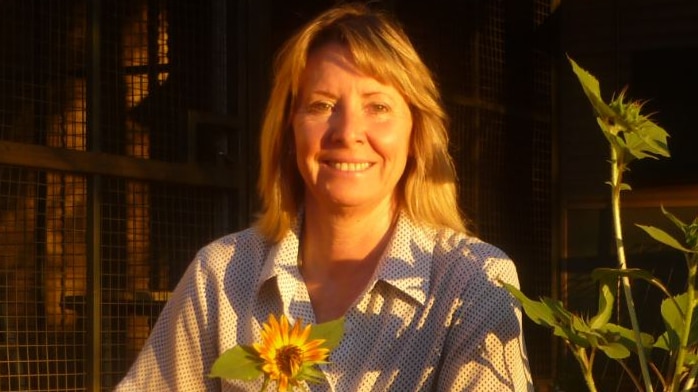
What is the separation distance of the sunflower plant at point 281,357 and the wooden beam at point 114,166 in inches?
74.4

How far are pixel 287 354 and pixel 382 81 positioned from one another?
30.1 inches

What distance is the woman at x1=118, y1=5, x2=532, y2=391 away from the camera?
207 centimetres

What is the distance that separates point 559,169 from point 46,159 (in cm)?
251

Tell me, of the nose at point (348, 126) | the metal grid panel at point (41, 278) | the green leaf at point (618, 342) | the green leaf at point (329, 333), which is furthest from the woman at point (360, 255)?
the metal grid panel at point (41, 278)

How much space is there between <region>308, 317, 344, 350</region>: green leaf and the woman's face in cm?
60

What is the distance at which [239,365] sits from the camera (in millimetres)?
1489

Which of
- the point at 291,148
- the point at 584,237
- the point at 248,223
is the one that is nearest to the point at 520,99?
the point at 584,237

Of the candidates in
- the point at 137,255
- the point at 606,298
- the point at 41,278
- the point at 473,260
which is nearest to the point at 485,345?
the point at 473,260

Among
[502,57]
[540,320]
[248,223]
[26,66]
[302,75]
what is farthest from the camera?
[502,57]

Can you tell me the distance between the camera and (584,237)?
17.5 ft

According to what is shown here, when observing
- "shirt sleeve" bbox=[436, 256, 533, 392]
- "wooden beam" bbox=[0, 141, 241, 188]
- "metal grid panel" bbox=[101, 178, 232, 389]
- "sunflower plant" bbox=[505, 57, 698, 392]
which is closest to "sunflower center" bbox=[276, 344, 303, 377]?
"sunflower plant" bbox=[505, 57, 698, 392]

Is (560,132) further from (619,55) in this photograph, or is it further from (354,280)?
(354,280)

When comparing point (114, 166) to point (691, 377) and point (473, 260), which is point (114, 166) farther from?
point (691, 377)

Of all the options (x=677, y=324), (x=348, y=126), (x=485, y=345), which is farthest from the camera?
(x=348, y=126)
